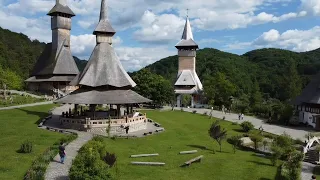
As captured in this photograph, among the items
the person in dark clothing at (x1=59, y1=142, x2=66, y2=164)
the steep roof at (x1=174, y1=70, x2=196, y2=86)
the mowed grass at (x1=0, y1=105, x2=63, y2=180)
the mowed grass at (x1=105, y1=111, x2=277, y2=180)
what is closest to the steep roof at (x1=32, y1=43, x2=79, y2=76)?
the mowed grass at (x1=0, y1=105, x2=63, y2=180)

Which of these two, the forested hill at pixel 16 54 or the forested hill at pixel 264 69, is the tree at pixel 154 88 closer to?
the forested hill at pixel 264 69

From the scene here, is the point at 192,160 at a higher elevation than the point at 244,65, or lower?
lower

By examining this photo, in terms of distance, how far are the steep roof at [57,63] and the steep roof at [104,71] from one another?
25.8m

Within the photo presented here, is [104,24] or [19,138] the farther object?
[104,24]

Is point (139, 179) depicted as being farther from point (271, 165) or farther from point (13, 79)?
point (13, 79)

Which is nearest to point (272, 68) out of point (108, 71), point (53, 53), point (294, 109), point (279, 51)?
point (279, 51)

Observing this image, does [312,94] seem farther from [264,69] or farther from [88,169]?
[264,69]

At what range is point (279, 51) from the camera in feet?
468

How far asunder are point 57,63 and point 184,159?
45165 millimetres

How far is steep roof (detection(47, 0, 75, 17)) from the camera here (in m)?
64.9

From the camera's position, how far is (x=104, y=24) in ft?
131

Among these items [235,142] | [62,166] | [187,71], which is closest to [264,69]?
[187,71]

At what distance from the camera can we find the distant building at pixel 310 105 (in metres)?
48.1

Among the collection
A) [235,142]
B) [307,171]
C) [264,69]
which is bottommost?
[307,171]
